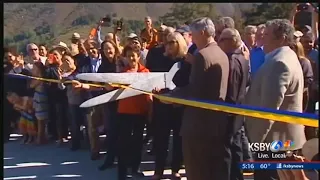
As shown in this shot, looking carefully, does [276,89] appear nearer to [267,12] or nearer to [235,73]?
[235,73]

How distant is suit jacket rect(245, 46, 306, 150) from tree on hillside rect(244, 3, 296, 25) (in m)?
0.23

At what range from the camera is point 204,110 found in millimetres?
4262

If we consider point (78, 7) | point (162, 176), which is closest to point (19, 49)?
point (78, 7)

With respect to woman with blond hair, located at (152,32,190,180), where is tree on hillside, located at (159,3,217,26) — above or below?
above

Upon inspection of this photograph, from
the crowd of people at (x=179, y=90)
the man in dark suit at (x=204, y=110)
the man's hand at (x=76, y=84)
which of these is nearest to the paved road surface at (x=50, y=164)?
the crowd of people at (x=179, y=90)

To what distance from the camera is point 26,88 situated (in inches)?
169

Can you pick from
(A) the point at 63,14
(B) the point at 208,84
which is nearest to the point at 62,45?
(A) the point at 63,14

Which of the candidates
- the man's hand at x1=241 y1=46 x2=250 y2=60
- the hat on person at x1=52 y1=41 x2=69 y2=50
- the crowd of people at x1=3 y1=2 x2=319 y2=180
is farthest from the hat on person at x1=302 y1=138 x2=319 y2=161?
the hat on person at x1=52 y1=41 x2=69 y2=50

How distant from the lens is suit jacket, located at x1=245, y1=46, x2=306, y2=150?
4.30m

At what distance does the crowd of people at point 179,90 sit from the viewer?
168 inches

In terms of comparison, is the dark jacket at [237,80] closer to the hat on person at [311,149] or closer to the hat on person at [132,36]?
the hat on person at [311,149]

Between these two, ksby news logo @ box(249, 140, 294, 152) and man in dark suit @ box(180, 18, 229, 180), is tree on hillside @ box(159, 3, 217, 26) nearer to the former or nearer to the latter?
man in dark suit @ box(180, 18, 229, 180)

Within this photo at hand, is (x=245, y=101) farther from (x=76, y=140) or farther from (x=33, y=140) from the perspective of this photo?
(x=33, y=140)

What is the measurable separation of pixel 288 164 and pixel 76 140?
1.39m
